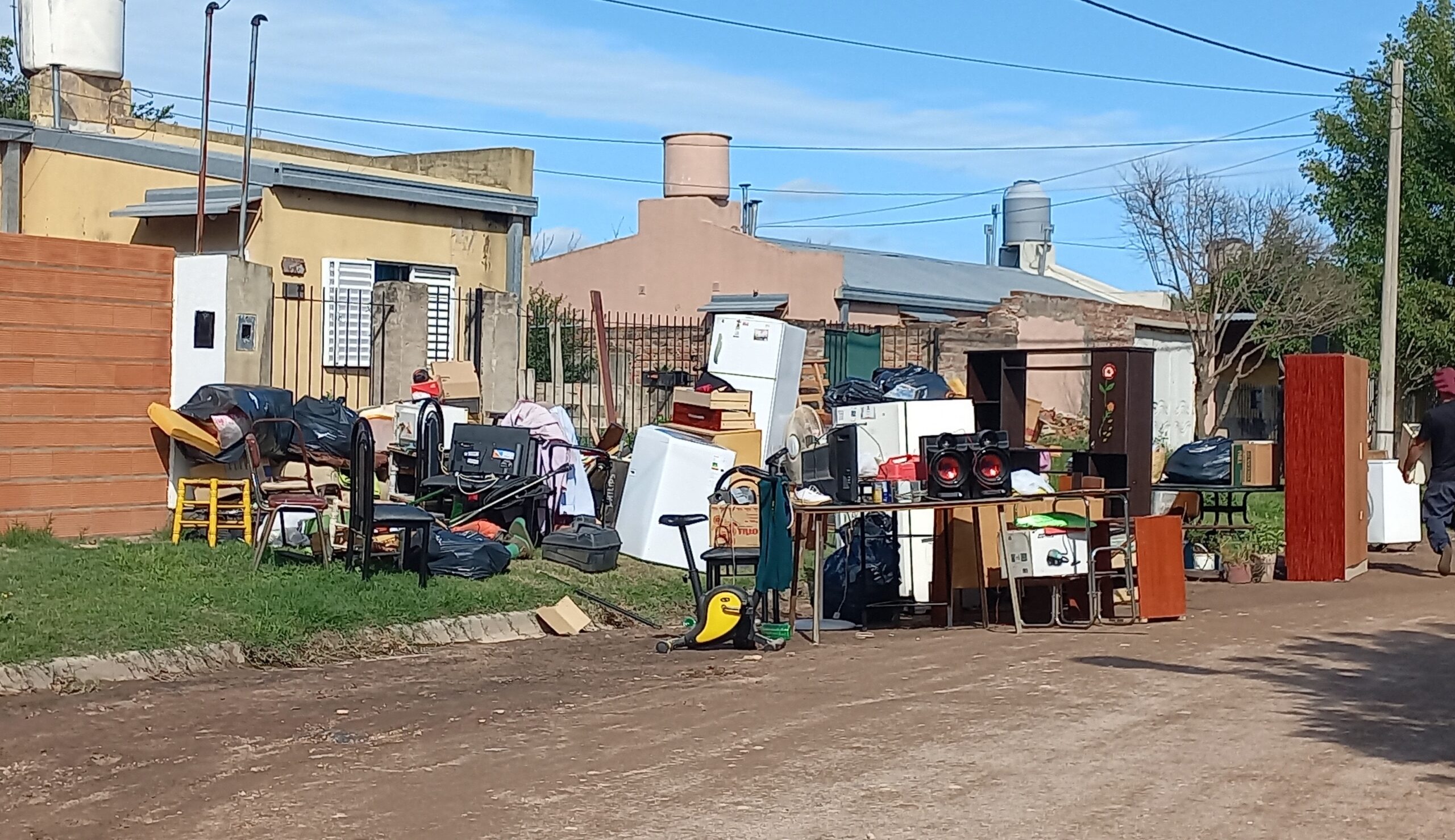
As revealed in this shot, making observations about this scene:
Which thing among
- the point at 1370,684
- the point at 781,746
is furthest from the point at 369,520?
the point at 1370,684

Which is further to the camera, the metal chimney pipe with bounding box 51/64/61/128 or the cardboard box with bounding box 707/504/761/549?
the metal chimney pipe with bounding box 51/64/61/128

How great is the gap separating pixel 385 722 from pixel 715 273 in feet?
105

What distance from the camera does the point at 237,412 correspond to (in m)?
14.2

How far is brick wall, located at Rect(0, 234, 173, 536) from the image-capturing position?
13250 millimetres

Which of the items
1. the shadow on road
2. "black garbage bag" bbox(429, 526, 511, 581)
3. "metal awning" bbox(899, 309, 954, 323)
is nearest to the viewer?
the shadow on road

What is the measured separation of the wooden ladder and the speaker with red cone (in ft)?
28.4

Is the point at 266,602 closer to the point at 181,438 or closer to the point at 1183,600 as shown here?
the point at 181,438

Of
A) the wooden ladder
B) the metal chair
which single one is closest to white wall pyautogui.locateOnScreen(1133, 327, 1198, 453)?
the wooden ladder

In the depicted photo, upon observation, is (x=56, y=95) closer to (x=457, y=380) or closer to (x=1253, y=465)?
(x=457, y=380)

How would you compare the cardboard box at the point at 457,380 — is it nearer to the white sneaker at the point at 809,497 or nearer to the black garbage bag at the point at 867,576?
the black garbage bag at the point at 867,576

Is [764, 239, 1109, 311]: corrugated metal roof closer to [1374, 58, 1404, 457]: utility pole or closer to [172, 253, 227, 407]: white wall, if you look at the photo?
[1374, 58, 1404, 457]: utility pole

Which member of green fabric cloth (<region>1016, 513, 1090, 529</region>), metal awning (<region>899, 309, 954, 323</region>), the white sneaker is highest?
metal awning (<region>899, 309, 954, 323</region>)

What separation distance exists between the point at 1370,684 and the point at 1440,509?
6.55m

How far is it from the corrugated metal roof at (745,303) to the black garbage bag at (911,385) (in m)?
10.2
